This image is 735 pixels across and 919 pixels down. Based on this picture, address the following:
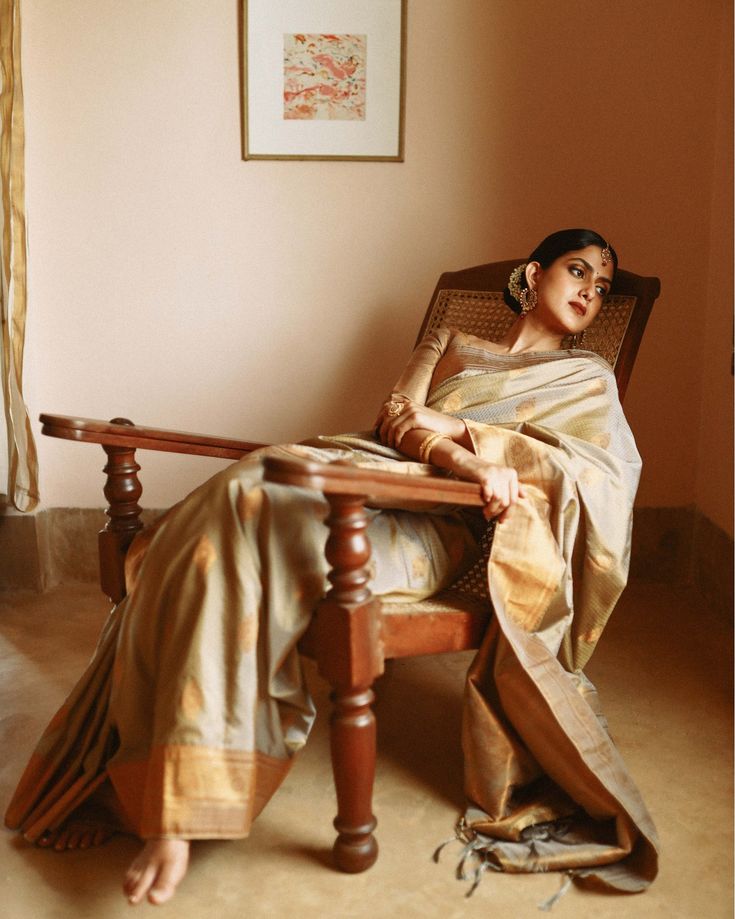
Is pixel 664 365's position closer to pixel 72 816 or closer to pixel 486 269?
pixel 486 269

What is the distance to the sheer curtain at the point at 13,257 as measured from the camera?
2660 mm

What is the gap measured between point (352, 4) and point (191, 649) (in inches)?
81.5

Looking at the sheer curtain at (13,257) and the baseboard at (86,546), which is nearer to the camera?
the sheer curtain at (13,257)

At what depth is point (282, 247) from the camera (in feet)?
9.36

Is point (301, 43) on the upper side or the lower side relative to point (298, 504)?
upper

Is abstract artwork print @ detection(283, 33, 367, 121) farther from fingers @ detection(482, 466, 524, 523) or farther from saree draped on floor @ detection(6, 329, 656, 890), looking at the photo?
fingers @ detection(482, 466, 524, 523)

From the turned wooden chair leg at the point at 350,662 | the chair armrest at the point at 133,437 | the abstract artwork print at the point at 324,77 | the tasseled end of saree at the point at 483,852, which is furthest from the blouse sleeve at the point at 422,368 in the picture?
the tasseled end of saree at the point at 483,852

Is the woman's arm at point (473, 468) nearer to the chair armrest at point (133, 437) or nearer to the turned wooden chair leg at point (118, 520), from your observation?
the chair armrest at point (133, 437)

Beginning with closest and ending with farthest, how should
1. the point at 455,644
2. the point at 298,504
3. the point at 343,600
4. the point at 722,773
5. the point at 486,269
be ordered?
the point at 343,600
the point at 298,504
the point at 455,644
the point at 722,773
the point at 486,269

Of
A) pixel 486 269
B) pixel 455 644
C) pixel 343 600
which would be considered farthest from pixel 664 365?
pixel 343 600

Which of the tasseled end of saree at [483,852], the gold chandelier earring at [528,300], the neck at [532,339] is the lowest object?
the tasseled end of saree at [483,852]

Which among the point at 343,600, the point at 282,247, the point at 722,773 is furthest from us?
the point at 282,247

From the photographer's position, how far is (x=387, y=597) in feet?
5.56

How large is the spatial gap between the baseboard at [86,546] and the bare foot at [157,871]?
169 cm
